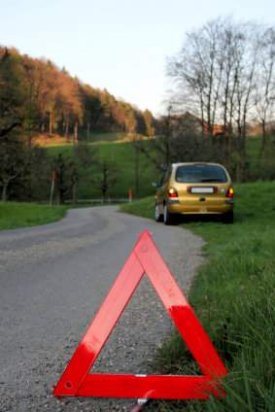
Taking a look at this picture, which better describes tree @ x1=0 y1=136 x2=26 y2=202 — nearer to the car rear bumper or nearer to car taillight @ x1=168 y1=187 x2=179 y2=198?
car taillight @ x1=168 y1=187 x2=179 y2=198

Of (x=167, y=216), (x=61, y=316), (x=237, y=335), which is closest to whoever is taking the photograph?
(x=237, y=335)

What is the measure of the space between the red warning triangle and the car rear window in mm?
13460

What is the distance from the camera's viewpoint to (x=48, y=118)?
285 feet

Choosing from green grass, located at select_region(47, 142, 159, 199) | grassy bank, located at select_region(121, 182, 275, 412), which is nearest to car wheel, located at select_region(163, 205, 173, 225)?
grassy bank, located at select_region(121, 182, 275, 412)

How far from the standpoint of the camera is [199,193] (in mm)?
16578

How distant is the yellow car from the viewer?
16.6 metres

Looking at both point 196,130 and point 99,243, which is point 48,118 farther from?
point 99,243

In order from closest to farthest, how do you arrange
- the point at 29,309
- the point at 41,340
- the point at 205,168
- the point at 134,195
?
the point at 41,340 → the point at 29,309 → the point at 205,168 → the point at 134,195

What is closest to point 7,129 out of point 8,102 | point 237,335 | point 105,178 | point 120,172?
point 8,102

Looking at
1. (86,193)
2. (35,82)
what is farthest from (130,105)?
(35,82)

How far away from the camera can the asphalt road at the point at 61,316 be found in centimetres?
359

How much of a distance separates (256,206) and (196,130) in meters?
29.3

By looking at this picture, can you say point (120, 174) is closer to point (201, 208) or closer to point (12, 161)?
point (12, 161)

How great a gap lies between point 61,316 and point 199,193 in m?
11.4
